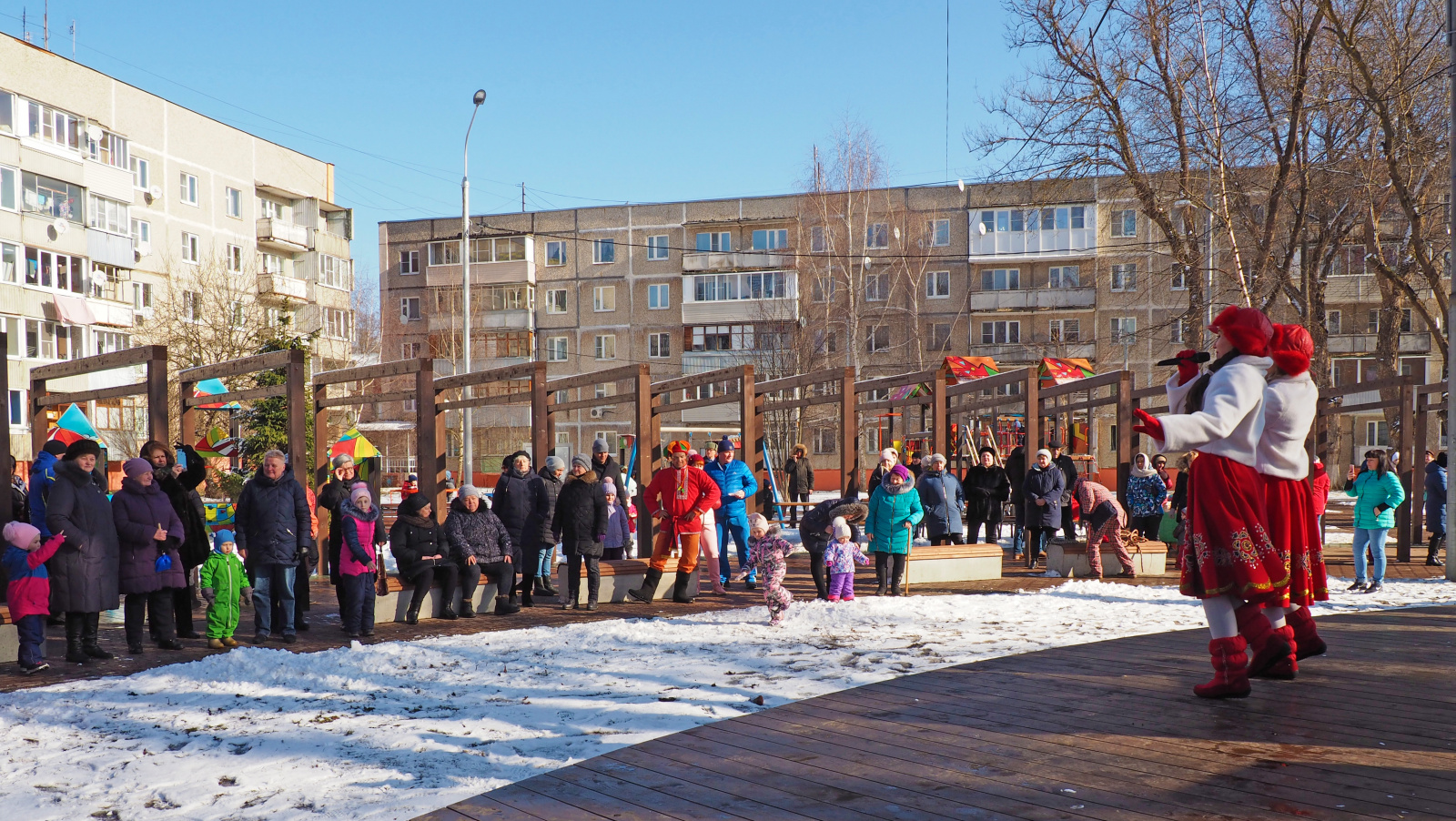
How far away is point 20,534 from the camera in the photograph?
868cm

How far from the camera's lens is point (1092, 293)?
56375 millimetres

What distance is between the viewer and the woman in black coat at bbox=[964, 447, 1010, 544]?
60.2ft

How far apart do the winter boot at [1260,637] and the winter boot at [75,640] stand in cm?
799

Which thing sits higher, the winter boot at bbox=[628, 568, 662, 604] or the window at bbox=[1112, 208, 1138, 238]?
the window at bbox=[1112, 208, 1138, 238]

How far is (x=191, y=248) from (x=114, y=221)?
20.9ft

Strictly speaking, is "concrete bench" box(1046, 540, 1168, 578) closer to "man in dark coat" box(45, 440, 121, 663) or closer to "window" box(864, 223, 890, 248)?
"man in dark coat" box(45, 440, 121, 663)

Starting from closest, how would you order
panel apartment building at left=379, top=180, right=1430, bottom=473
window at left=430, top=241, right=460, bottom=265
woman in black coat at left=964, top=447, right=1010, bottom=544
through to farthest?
1. woman in black coat at left=964, top=447, right=1010, bottom=544
2. panel apartment building at left=379, top=180, right=1430, bottom=473
3. window at left=430, top=241, right=460, bottom=265

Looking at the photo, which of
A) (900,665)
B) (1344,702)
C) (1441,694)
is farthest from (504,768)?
(1441,694)

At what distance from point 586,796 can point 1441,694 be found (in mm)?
4500

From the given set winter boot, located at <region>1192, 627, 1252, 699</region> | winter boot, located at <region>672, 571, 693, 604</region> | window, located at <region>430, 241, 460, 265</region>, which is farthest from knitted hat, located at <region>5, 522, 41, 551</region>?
window, located at <region>430, 241, 460, 265</region>

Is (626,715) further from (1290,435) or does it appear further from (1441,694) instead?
(1441,694)

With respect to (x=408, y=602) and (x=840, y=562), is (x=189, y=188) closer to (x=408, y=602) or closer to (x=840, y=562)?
(x=408, y=602)

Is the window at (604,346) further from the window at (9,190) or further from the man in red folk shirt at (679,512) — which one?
the man in red folk shirt at (679,512)

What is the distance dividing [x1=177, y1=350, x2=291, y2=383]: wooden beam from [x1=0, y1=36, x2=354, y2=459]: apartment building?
19.3 m
